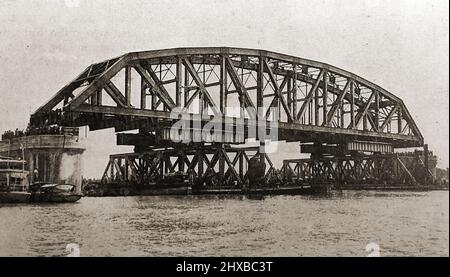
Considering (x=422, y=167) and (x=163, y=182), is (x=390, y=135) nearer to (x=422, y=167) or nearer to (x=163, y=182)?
(x=422, y=167)

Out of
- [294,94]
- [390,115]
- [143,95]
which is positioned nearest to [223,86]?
[143,95]

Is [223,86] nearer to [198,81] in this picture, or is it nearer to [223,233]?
[198,81]

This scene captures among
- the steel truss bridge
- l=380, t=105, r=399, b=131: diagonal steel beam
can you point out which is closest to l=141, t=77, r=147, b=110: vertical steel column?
the steel truss bridge

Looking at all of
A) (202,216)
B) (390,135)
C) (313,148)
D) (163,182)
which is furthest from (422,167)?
(202,216)

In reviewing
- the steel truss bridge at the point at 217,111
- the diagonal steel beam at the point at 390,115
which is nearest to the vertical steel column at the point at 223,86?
the steel truss bridge at the point at 217,111

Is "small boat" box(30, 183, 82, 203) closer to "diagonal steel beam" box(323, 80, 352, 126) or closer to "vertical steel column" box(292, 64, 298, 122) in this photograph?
"vertical steel column" box(292, 64, 298, 122)
